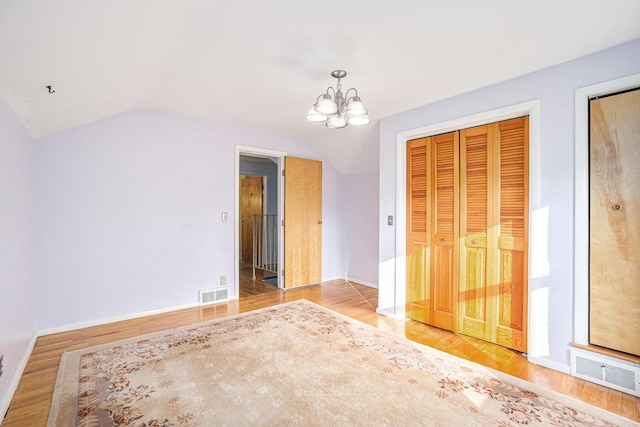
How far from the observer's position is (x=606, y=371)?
6.47 ft

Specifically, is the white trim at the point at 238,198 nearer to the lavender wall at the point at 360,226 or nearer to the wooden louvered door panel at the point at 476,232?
the lavender wall at the point at 360,226

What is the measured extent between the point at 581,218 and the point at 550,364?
116cm

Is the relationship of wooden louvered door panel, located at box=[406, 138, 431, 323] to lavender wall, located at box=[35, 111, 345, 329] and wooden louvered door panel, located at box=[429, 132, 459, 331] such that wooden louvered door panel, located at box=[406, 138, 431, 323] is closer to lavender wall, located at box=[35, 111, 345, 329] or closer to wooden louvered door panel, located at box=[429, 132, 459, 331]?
wooden louvered door panel, located at box=[429, 132, 459, 331]

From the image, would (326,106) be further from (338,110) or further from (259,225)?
(259,225)

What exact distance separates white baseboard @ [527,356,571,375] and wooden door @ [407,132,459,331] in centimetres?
72

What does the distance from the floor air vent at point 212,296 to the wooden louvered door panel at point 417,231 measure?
7.86ft

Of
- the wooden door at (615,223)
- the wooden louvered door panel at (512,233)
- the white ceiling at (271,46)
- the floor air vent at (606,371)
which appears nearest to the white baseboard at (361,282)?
the wooden louvered door panel at (512,233)

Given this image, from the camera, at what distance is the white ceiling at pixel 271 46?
1525mm

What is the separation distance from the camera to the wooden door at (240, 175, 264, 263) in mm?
6930

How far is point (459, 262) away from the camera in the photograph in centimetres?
284

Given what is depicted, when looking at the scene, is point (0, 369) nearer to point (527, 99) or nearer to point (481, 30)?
point (481, 30)

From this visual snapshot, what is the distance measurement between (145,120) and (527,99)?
12.8 ft

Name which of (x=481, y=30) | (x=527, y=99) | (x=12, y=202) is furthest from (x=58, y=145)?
(x=527, y=99)

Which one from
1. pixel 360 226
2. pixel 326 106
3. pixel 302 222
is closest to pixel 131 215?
pixel 302 222
